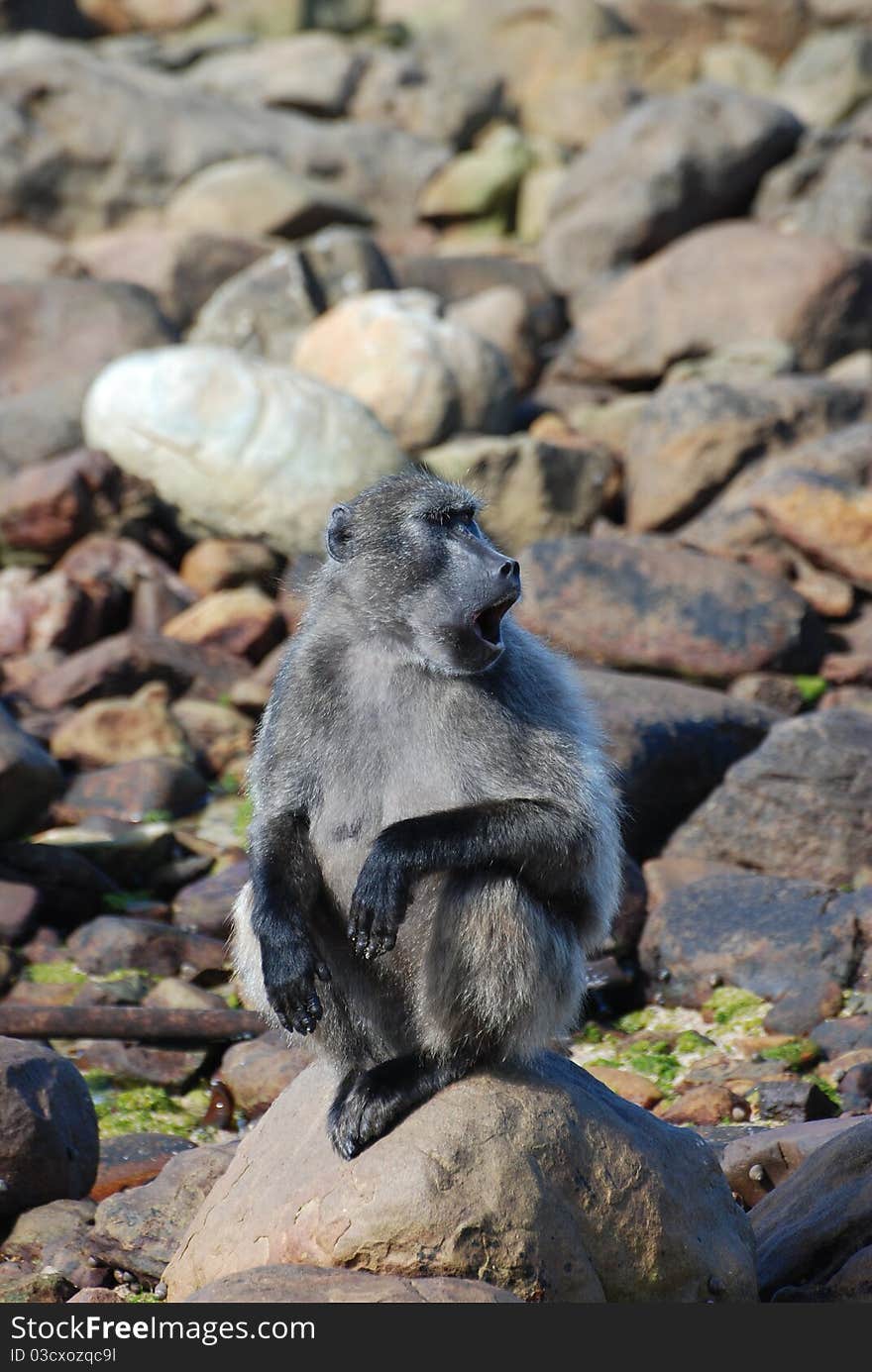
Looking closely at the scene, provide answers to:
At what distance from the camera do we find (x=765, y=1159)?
546 centimetres

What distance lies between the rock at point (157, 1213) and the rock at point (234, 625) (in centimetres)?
606

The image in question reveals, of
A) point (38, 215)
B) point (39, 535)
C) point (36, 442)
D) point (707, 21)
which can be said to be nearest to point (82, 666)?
point (39, 535)

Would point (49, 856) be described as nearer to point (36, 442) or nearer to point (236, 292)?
point (36, 442)

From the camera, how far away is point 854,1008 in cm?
695

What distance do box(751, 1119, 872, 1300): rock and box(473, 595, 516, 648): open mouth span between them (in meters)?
1.81

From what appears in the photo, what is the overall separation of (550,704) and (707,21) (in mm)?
24459

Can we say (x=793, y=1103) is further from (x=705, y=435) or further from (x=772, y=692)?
(x=705, y=435)

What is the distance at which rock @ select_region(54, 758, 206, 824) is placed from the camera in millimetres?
9648

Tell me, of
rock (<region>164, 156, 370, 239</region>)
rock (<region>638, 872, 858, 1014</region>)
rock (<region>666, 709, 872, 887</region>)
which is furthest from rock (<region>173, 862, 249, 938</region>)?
rock (<region>164, 156, 370, 239</region>)

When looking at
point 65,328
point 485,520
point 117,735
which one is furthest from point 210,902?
point 65,328

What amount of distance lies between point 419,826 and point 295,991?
1.77 ft

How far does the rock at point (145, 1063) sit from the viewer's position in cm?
697

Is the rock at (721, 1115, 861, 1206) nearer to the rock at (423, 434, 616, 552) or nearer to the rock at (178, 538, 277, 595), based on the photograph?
the rock at (423, 434, 616, 552)

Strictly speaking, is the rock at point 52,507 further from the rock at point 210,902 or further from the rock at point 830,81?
the rock at point 830,81
